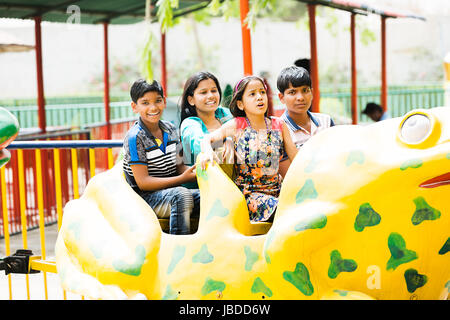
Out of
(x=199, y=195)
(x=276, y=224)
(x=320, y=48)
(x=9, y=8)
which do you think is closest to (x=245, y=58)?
(x=199, y=195)

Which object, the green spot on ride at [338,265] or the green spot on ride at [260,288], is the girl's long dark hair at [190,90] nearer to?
the green spot on ride at [260,288]

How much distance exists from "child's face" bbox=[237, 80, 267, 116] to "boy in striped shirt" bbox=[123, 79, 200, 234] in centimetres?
44

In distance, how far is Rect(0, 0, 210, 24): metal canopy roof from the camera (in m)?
7.32

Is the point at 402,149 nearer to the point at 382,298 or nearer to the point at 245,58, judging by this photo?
the point at 382,298

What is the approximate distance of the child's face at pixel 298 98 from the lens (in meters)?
3.18

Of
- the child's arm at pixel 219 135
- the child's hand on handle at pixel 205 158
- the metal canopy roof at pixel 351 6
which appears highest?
the metal canopy roof at pixel 351 6

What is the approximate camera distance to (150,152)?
319cm

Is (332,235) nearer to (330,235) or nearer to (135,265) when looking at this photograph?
(330,235)

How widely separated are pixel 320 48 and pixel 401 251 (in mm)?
27882

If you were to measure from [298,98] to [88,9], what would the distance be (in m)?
5.51

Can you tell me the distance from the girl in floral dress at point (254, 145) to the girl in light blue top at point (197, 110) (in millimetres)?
230

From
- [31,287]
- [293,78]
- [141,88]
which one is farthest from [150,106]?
[31,287]

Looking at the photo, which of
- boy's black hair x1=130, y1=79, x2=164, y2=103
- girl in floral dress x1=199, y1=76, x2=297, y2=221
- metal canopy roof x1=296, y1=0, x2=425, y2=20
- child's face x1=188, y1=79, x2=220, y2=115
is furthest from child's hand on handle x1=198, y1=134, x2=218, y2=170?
metal canopy roof x1=296, y1=0, x2=425, y2=20

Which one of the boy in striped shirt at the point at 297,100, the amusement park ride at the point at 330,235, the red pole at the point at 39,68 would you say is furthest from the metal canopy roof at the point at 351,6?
the amusement park ride at the point at 330,235
